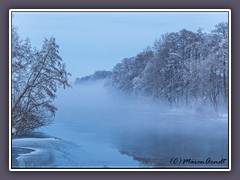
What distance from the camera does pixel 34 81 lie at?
4.11 m

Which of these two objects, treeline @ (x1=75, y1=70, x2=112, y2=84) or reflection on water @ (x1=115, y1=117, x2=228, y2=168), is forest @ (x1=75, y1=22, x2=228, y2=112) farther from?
reflection on water @ (x1=115, y1=117, x2=228, y2=168)

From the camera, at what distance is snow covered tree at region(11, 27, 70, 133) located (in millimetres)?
4078

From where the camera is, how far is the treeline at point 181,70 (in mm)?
4074

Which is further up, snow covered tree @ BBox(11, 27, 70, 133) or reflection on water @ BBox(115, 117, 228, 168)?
snow covered tree @ BBox(11, 27, 70, 133)

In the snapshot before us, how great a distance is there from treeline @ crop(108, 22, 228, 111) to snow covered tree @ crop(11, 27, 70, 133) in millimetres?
389

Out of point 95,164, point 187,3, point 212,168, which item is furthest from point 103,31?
point 212,168

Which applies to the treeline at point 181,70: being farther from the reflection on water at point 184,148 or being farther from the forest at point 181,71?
the reflection on water at point 184,148

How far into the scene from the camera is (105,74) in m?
4.09

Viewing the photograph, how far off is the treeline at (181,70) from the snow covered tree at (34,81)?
15.3 inches

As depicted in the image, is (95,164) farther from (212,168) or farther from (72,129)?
(212,168)

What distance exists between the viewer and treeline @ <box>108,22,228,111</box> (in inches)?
160

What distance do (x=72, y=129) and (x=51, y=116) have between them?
0.16 m

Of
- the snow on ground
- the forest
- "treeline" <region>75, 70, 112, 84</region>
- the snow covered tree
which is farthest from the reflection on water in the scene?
the snow covered tree

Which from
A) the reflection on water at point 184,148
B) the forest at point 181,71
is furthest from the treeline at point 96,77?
the reflection on water at point 184,148
